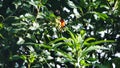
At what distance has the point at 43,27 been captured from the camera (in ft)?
12.8

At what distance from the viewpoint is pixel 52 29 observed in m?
3.90

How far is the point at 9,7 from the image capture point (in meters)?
4.25

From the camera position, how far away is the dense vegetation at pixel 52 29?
149 inches

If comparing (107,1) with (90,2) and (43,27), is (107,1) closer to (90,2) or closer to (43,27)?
(90,2)

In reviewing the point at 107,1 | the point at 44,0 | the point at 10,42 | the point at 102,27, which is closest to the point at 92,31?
the point at 102,27

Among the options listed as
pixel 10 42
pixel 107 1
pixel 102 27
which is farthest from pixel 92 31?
pixel 10 42

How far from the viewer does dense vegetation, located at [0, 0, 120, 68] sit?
3.77 metres

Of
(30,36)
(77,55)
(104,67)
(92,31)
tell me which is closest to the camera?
(77,55)

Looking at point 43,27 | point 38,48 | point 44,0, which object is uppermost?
point 44,0

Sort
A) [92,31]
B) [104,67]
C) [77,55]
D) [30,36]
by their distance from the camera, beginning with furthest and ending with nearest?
[92,31]
[30,36]
[104,67]
[77,55]

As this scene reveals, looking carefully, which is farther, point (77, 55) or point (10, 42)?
point (10, 42)

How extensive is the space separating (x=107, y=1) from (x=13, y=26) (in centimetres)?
106

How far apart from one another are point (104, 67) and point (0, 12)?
1343mm

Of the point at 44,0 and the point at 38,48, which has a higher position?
the point at 44,0
